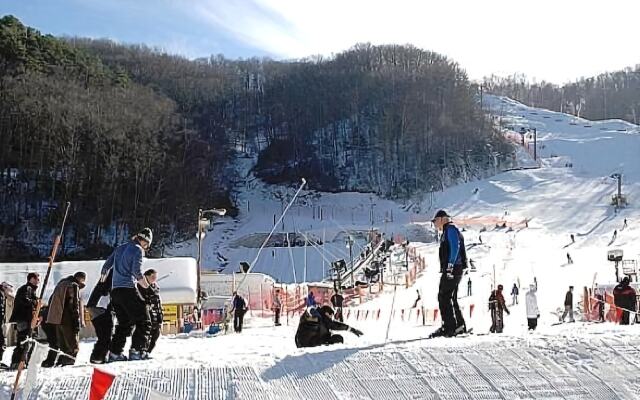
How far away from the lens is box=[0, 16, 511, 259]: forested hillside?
180ft

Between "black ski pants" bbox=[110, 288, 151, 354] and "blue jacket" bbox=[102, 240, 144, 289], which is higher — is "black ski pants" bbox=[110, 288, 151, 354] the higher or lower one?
the lower one

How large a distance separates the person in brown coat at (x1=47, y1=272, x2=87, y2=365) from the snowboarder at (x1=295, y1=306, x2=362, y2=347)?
2.44 meters

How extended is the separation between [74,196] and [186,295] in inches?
1506

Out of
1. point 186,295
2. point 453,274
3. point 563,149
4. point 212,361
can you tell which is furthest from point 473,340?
point 563,149

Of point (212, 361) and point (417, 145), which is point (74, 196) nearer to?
point (417, 145)

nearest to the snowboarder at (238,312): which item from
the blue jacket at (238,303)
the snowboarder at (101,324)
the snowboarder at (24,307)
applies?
the blue jacket at (238,303)

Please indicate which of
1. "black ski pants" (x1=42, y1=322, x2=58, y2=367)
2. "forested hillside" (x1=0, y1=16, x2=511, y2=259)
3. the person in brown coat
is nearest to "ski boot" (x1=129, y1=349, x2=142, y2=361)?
the person in brown coat

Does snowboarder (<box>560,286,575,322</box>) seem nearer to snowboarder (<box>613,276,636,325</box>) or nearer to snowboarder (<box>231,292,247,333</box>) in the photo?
snowboarder (<box>613,276,636,325</box>)

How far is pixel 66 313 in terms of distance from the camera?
7.22 m

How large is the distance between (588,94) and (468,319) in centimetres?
12930

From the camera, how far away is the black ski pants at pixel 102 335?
282 inches

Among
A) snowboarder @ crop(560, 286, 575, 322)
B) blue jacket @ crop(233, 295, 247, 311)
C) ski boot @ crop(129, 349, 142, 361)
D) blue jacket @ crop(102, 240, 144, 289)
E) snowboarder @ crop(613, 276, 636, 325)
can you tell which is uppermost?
blue jacket @ crop(102, 240, 144, 289)

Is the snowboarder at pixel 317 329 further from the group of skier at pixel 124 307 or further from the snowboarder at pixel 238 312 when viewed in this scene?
the snowboarder at pixel 238 312

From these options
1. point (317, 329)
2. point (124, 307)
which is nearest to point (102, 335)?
point (124, 307)
